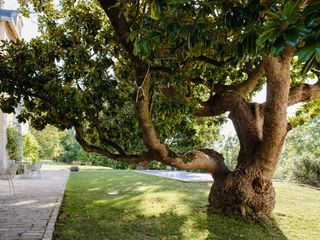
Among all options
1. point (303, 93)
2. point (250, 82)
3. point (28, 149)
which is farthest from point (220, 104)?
point (28, 149)

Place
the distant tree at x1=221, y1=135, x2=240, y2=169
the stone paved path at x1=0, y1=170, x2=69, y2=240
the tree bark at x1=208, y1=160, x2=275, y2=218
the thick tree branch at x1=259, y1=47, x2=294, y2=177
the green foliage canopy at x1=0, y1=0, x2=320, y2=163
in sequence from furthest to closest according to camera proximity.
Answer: the distant tree at x1=221, y1=135, x2=240, y2=169 → the tree bark at x1=208, y1=160, x2=275, y2=218 → the thick tree branch at x1=259, y1=47, x2=294, y2=177 → the stone paved path at x1=0, y1=170, x2=69, y2=240 → the green foliage canopy at x1=0, y1=0, x2=320, y2=163

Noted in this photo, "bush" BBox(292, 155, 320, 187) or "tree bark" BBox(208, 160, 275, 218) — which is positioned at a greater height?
"bush" BBox(292, 155, 320, 187)

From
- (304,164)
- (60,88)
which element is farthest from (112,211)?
(304,164)

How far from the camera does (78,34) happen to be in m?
7.48

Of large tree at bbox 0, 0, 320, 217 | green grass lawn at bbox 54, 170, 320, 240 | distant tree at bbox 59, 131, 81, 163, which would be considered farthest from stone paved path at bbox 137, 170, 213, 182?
distant tree at bbox 59, 131, 81, 163

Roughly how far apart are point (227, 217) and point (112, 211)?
10.2 ft

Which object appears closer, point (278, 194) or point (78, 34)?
point (78, 34)

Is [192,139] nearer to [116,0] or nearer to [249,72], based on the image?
[249,72]

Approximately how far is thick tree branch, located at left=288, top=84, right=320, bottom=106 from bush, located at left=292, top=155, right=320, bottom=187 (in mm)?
11900

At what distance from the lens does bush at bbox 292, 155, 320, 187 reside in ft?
61.4

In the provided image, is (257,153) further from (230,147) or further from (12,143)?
(230,147)

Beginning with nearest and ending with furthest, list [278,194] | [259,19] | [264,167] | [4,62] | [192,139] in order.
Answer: [259,19] < [4,62] < [264,167] < [192,139] < [278,194]

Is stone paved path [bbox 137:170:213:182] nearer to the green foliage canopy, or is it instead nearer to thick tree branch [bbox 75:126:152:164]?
the green foliage canopy

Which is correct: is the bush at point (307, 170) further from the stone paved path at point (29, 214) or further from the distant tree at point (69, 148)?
the distant tree at point (69, 148)
